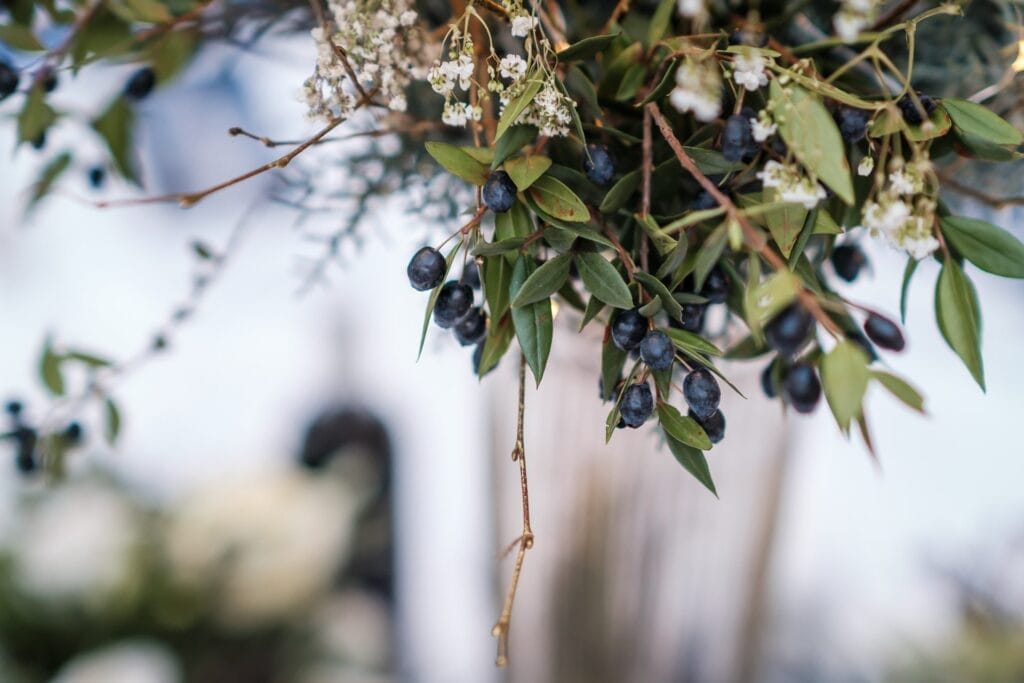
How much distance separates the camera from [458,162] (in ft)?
0.85

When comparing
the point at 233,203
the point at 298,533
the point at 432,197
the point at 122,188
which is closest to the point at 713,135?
the point at 432,197

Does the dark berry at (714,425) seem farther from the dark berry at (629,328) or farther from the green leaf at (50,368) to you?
the green leaf at (50,368)

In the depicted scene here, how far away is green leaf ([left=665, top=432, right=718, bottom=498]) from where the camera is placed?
26 cm

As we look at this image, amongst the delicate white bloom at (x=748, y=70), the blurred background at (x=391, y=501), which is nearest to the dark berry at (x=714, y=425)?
the delicate white bloom at (x=748, y=70)

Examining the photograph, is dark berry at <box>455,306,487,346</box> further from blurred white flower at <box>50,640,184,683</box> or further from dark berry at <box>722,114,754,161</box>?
blurred white flower at <box>50,640,184,683</box>

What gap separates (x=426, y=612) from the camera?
1345mm

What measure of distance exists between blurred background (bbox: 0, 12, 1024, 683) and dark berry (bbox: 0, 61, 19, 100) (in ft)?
1.32

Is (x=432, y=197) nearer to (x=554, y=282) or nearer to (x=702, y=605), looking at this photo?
(x=554, y=282)

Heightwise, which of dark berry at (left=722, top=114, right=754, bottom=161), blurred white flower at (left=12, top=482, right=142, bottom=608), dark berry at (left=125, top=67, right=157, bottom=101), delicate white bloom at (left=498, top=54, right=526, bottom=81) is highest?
→ delicate white bloom at (left=498, top=54, right=526, bottom=81)

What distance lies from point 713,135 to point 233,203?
39.0 inches

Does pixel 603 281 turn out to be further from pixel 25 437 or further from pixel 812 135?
pixel 25 437

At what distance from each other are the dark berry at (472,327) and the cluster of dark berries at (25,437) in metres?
0.30

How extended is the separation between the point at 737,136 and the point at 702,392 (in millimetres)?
83

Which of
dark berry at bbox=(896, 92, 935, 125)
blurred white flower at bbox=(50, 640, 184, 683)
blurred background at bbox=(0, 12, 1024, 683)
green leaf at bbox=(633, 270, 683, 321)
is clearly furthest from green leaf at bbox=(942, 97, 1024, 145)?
blurred white flower at bbox=(50, 640, 184, 683)
